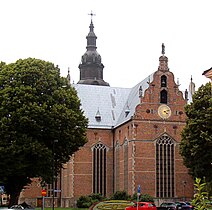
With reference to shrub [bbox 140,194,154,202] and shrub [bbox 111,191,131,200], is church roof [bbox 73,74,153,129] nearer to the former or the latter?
shrub [bbox 111,191,131,200]

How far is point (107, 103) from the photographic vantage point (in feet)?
231

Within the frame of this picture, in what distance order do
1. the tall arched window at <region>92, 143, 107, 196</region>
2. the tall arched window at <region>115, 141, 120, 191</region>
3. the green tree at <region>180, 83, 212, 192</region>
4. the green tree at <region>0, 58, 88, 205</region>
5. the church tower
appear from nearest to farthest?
the green tree at <region>0, 58, 88, 205</region> → the green tree at <region>180, 83, 212, 192</region> → the tall arched window at <region>115, 141, 120, 191</region> → the tall arched window at <region>92, 143, 107, 196</region> → the church tower

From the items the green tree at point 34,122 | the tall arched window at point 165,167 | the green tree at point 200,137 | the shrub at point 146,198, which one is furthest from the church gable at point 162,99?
the green tree at point 34,122

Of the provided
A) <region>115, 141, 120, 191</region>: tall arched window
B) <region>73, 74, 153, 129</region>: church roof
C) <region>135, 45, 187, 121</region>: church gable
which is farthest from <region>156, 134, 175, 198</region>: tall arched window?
<region>115, 141, 120, 191</region>: tall arched window

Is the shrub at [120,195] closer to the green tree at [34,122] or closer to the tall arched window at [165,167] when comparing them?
the tall arched window at [165,167]

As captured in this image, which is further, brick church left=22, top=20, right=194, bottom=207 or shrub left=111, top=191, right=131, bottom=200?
brick church left=22, top=20, right=194, bottom=207

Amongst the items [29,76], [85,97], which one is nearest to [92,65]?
[85,97]

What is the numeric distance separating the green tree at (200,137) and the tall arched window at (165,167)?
1979 centimetres

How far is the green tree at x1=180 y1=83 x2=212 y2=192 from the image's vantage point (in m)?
40.3

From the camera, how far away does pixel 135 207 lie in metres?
41.1

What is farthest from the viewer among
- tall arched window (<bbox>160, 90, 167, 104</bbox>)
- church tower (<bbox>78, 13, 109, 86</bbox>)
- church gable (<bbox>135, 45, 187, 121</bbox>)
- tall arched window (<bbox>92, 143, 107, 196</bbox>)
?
church tower (<bbox>78, 13, 109, 86</bbox>)

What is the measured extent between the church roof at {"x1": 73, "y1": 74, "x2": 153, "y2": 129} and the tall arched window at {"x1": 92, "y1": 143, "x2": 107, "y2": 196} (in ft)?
10.5

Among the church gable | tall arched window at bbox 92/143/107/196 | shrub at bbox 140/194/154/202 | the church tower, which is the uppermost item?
the church tower

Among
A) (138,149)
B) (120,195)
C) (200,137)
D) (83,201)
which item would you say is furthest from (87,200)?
(200,137)
